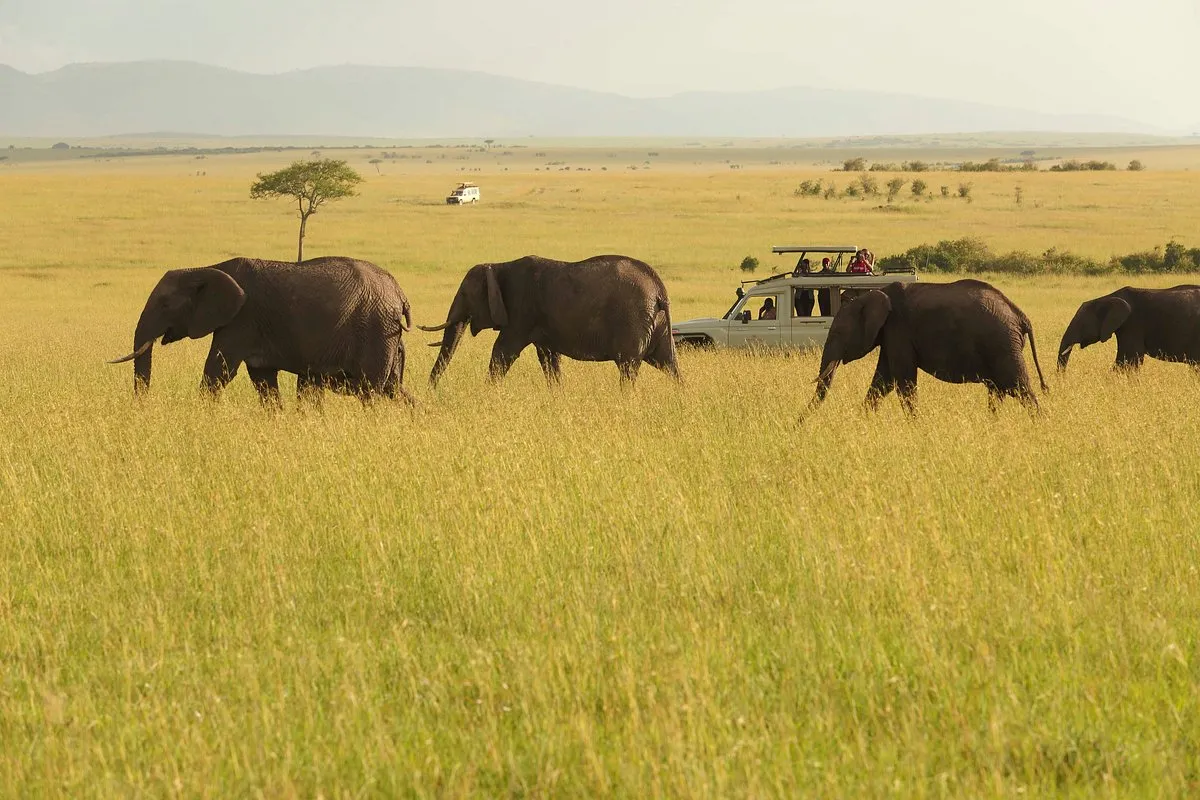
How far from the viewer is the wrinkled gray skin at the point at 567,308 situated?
15.0 metres

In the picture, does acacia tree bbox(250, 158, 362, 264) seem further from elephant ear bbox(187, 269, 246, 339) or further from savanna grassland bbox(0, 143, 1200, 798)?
elephant ear bbox(187, 269, 246, 339)

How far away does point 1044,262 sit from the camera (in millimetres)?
39469

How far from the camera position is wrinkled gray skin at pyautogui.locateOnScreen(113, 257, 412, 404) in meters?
12.5

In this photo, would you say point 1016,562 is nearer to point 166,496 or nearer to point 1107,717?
point 1107,717

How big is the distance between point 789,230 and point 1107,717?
166ft

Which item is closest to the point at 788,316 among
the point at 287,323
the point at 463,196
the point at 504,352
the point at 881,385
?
the point at 504,352

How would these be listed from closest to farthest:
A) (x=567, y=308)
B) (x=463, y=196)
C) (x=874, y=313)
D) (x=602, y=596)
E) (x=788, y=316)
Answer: (x=602, y=596) < (x=874, y=313) < (x=567, y=308) < (x=788, y=316) < (x=463, y=196)

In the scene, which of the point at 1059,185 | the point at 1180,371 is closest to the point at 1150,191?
the point at 1059,185

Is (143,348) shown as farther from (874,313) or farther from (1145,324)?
(1145,324)

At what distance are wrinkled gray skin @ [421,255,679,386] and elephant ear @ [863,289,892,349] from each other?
3358 mm

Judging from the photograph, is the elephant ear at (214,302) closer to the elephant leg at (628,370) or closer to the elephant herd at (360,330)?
the elephant herd at (360,330)

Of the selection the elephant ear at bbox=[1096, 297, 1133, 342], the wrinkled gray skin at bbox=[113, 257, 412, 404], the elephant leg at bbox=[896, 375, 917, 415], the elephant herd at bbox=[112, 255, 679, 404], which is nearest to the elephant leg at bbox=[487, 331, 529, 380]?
the elephant herd at bbox=[112, 255, 679, 404]

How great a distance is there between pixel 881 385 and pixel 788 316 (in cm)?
707

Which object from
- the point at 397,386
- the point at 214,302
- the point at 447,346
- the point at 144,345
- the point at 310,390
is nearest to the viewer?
the point at 214,302
